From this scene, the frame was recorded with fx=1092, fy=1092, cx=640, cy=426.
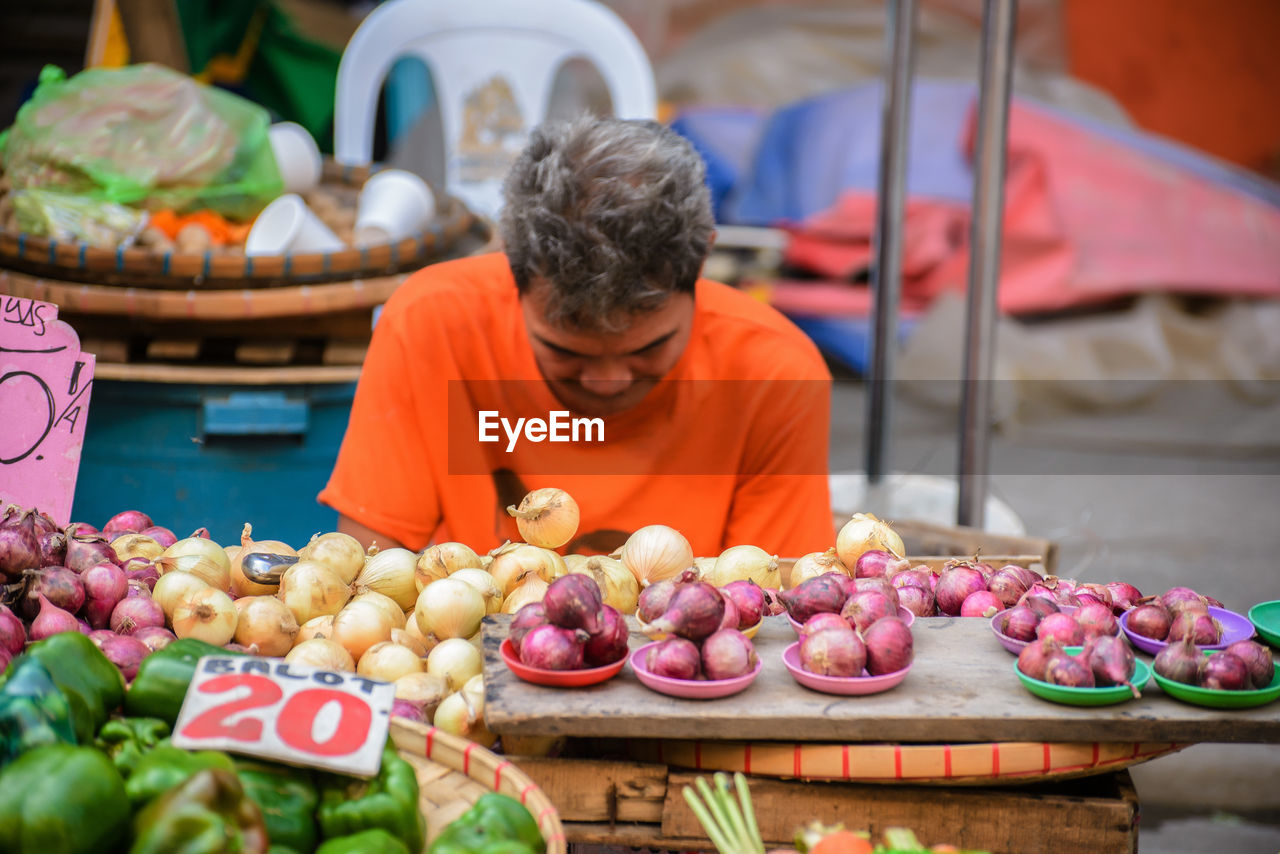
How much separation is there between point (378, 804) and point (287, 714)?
0.40 feet

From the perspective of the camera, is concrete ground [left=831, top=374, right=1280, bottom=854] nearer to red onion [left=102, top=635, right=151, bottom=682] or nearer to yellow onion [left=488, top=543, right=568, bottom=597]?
yellow onion [left=488, top=543, right=568, bottom=597]

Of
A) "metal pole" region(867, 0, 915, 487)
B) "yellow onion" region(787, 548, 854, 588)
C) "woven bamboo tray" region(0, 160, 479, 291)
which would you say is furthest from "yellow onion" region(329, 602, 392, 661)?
"metal pole" region(867, 0, 915, 487)

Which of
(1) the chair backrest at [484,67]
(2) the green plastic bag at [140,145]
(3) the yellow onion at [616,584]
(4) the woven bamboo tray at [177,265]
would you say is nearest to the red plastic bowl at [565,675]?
(3) the yellow onion at [616,584]

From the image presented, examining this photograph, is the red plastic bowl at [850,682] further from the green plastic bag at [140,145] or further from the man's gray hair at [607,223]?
the green plastic bag at [140,145]

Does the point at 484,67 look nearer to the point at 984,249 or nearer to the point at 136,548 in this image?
the point at 984,249

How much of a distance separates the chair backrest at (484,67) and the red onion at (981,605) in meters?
2.85

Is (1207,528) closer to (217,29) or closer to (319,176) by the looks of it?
(319,176)

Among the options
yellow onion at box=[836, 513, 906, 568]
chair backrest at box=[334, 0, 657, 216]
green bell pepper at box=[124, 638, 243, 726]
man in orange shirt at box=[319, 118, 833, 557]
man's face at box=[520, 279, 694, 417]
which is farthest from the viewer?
chair backrest at box=[334, 0, 657, 216]

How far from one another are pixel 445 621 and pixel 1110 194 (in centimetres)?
464

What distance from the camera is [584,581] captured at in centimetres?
112

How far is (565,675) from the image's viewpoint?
1.10 meters

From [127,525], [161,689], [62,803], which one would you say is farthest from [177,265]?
[62,803]

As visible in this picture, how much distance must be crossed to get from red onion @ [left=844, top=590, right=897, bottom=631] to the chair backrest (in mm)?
2952

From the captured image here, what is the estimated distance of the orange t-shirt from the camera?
1.95 metres
